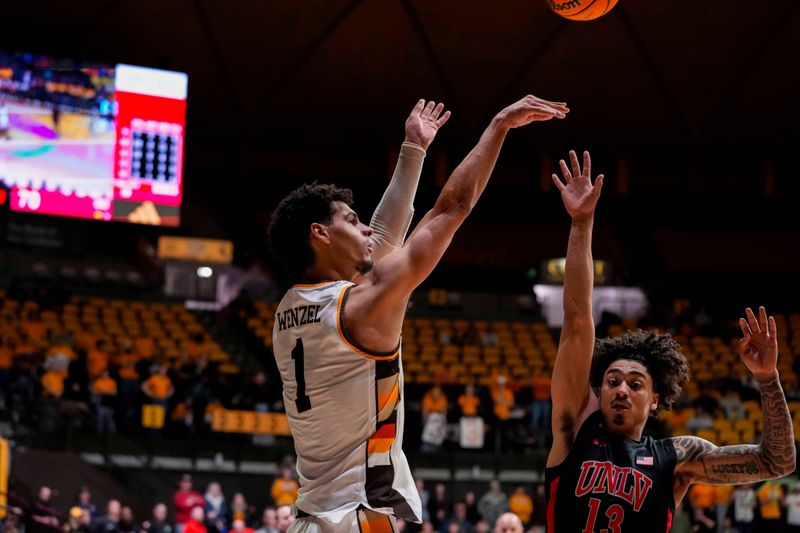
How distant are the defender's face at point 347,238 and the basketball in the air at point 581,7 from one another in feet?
12.6

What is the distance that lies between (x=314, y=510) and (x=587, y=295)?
141cm

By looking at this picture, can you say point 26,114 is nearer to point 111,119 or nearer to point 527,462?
point 111,119

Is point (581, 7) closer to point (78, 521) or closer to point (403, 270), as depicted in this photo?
point (403, 270)

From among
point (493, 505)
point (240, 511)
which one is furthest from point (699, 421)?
point (240, 511)

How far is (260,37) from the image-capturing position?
22812 mm

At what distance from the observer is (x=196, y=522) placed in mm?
13281

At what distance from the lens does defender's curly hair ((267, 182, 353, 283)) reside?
4.09 meters

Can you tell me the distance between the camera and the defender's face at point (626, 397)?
4.49 meters

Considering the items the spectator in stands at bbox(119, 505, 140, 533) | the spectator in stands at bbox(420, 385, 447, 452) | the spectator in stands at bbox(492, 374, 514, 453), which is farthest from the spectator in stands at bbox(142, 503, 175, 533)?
the spectator in stands at bbox(492, 374, 514, 453)

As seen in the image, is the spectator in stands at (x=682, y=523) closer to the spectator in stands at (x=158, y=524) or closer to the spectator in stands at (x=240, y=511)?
the spectator in stands at (x=240, y=511)

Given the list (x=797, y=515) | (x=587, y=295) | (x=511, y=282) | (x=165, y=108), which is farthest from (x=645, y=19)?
(x=587, y=295)

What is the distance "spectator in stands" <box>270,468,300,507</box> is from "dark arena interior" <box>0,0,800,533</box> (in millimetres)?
62

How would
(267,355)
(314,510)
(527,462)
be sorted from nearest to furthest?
(314,510) → (527,462) → (267,355)

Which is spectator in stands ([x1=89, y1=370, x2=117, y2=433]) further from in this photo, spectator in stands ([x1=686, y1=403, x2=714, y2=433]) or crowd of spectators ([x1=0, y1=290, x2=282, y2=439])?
spectator in stands ([x1=686, y1=403, x2=714, y2=433])
